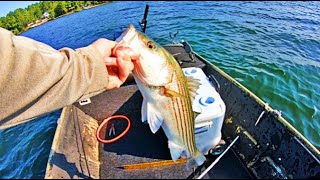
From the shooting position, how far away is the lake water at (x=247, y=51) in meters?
5.39

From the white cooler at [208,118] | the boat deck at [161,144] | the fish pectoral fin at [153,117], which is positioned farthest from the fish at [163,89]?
the white cooler at [208,118]

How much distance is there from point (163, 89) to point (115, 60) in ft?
1.38

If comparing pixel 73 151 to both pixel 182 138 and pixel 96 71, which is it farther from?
pixel 96 71

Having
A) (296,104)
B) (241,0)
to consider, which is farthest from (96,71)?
(241,0)

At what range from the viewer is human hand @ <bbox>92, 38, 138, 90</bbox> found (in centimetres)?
166

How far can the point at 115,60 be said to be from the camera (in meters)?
1.67

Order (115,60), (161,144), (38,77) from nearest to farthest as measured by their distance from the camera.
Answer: (38,77)
(115,60)
(161,144)

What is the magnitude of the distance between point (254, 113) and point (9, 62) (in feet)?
10.6

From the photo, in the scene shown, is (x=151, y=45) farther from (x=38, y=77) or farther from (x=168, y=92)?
(x=38, y=77)

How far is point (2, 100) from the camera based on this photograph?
1253 millimetres

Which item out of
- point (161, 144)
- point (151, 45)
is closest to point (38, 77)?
point (151, 45)

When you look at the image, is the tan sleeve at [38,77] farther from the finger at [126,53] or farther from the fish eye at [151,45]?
the fish eye at [151,45]

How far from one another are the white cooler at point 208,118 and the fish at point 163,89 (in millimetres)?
1069

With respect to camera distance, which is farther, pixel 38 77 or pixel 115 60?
pixel 115 60
